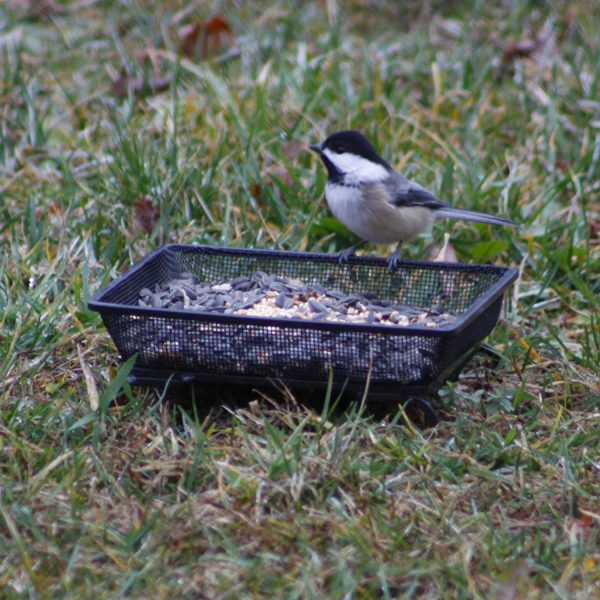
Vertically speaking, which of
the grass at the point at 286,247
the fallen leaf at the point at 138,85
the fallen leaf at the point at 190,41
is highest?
the fallen leaf at the point at 190,41

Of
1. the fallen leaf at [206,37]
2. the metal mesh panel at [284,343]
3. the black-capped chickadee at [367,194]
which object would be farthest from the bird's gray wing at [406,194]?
the fallen leaf at [206,37]

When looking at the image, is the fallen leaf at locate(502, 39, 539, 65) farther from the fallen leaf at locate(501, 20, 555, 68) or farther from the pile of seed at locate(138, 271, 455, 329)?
the pile of seed at locate(138, 271, 455, 329)

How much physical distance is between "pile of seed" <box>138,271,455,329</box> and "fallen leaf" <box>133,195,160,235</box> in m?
0.75

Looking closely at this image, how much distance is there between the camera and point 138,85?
19.1 feet

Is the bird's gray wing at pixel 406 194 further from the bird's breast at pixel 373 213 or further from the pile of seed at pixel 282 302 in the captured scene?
the pile of seed at pixel 282 302

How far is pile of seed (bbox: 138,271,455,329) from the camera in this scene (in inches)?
137

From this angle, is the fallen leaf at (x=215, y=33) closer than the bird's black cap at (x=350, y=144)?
No

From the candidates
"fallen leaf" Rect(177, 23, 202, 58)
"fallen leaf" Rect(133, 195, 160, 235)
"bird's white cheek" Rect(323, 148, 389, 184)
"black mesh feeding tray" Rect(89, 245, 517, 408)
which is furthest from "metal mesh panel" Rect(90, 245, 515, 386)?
"fallen leaf" Rect(177, 23, 202, 58)

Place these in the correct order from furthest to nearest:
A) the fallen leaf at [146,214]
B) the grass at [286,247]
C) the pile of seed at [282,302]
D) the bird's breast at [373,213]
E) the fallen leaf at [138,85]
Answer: the fallen leaf at [138,85]
the fallen leaf at [146,214]
the bird's breast at [373,213]
the pile of seed at [282,302]
the grass at [286,247]

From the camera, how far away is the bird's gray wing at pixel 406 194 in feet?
13.7

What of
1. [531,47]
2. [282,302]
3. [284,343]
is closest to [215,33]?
[531,47]

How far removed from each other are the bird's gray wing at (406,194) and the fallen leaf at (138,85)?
6.88ft

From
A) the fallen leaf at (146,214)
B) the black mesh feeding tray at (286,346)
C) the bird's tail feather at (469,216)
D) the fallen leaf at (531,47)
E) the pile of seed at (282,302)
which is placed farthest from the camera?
the fallen leaf at (531,47)

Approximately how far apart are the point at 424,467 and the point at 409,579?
54cm
